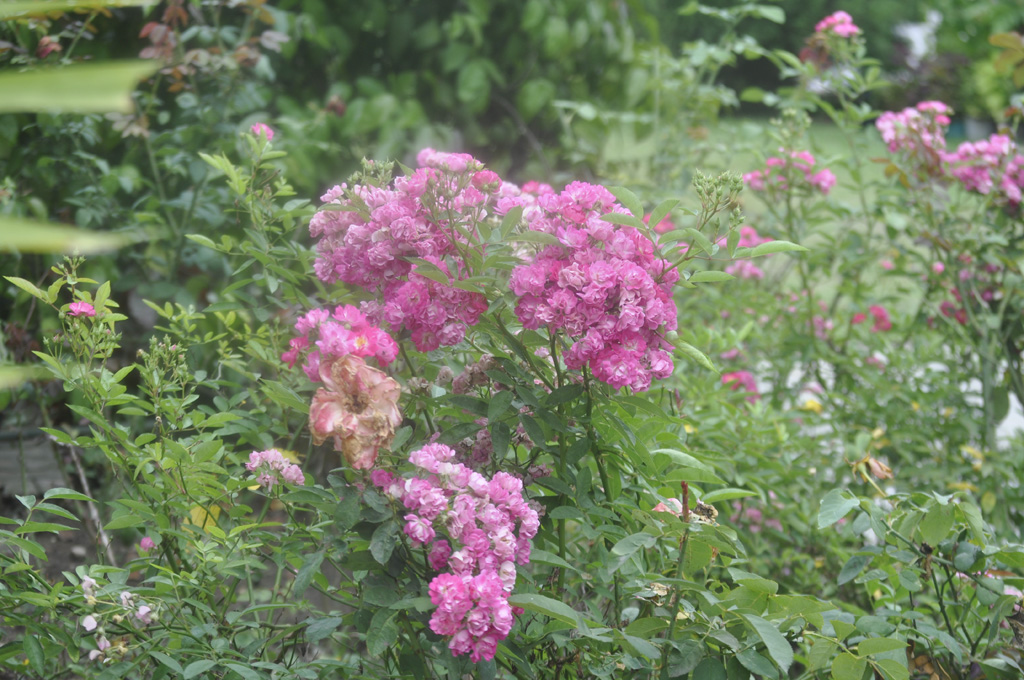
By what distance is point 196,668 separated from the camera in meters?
0.90

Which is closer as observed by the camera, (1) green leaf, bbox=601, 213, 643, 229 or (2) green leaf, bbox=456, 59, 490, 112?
(1) green leaf, bbox=601, 213, 643, 229

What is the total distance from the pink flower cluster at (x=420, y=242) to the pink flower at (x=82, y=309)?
0.31m

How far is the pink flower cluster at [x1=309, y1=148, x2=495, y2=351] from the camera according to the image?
3.15 feet

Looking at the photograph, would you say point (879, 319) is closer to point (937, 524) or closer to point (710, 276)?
point (937, 524)

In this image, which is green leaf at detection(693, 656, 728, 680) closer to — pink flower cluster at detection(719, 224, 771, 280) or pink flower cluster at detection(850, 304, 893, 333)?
pink flower cluster at detection(719, 224, 771, 280)

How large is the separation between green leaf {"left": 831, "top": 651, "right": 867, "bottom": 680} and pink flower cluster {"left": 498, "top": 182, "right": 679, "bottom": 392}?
356 mm

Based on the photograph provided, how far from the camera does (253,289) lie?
89.2 inches

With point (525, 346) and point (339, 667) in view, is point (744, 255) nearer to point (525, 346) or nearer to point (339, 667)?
point (525, 346)

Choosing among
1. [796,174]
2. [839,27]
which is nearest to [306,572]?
[796,174]

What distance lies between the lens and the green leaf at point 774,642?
873mm

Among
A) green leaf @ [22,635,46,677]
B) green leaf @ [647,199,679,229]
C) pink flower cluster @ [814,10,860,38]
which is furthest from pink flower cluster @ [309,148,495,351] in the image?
pink flower cluster @ [814,10,860,38]

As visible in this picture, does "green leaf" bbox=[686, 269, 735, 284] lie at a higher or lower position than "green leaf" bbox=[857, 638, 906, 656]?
higher

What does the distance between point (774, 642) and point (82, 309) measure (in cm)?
88

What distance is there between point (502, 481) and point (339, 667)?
0.30 m
